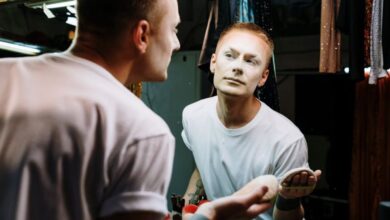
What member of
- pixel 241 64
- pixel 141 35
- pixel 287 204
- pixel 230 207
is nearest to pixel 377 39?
pixel 241 64

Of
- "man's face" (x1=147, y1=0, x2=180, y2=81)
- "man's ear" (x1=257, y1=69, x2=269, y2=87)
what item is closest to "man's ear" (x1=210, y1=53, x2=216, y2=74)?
"man's ear" (x1=257, y1=69, x2=269, y2=87)

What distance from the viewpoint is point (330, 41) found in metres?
2.38

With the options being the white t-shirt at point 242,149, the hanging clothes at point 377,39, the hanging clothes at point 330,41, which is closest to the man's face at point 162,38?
the white t-shirt at point 242,149

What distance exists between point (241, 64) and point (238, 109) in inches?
9.8

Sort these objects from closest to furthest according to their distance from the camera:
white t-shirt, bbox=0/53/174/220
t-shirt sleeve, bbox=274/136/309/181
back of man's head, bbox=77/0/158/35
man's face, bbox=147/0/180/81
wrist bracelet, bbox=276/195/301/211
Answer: white t-shirt, bbox=0/53/174/220 < back of man's head, bbox=77/0/158/35 < man's face, bbox=147/0/180/81 < wrist bracelet, bbox=276/195/301/211 < t-shirt sleeve, bbox=274/136/309/181

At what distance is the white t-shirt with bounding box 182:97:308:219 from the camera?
206cm

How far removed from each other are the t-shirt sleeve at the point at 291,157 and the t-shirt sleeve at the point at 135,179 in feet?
4.08

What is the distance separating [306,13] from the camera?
185 inches

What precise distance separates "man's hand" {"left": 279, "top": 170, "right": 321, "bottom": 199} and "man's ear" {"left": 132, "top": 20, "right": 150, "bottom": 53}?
3.10 ft

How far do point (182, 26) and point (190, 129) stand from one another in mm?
2736

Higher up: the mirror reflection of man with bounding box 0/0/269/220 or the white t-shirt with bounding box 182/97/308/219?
the mirror reflection of man with bounding box 0/0/269/220

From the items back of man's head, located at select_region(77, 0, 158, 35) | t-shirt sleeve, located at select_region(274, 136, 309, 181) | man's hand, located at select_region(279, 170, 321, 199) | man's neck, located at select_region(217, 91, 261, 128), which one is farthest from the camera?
man's neck, located at select_region(217, 91, 261, 128)

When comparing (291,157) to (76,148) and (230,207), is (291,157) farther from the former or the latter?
(76,148)

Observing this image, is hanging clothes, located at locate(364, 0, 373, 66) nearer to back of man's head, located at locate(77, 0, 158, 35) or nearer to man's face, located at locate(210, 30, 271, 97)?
man's face, located at locate(210, 30, 271, 97)
